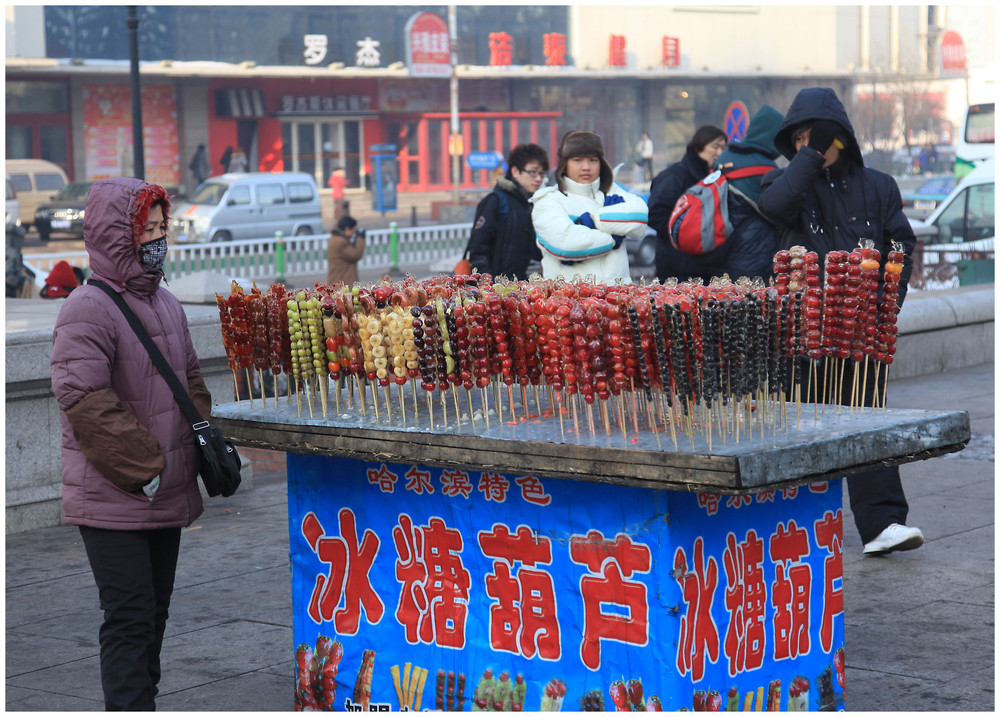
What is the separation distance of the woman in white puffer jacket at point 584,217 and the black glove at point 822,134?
0.96 m

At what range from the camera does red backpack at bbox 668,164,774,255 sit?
5965 millimetres

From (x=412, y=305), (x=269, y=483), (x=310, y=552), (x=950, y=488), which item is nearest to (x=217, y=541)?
(x=269, y=483)

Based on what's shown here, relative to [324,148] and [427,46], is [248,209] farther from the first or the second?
[427,46]

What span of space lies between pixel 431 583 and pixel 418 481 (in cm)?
35

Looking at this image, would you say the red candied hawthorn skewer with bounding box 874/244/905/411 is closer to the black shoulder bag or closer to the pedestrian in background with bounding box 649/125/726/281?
the pedestrian in background with bounding box 649/125/726/281

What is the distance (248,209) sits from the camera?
30.9m

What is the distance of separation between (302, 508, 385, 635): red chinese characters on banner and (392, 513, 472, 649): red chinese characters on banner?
4.9 inches

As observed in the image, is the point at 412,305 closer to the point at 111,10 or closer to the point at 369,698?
the point at 369,698

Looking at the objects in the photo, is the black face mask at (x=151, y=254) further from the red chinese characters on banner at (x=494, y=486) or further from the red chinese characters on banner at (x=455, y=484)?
the red chinese characters on banner at (x=494, y=486)

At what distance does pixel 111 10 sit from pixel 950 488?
35979 millimetres

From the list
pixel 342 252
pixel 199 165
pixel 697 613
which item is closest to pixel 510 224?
pixel 697 613

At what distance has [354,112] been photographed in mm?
45688

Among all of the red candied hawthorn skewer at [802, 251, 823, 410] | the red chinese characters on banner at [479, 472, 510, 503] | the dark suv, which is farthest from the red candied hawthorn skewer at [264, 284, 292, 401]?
the dark suv

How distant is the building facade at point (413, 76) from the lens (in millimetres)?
39594
